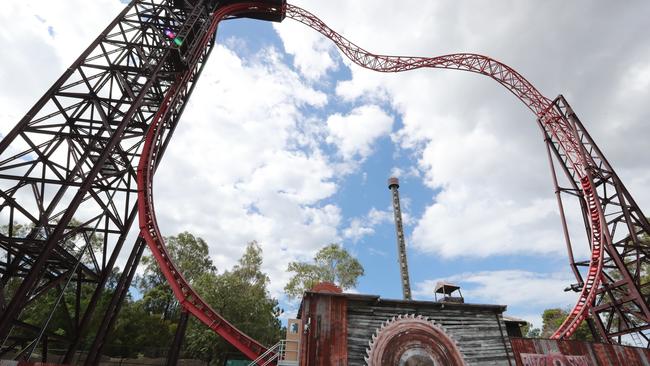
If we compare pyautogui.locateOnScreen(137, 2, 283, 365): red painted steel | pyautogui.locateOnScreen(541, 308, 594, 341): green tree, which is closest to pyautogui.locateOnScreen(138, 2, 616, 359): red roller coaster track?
pyautogui.locateOnScreen(137, 2, 283, 365): red painted steel

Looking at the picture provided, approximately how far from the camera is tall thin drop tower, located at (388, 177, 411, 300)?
2728 centimetres

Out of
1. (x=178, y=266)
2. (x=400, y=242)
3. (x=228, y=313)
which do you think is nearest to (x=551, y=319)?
(x=400, y=242)

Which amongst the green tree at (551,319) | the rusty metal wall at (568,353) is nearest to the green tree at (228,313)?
the rusty metal wall at (568,353)

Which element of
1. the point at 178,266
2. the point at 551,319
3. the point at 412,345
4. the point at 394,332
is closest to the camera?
the point at 412,345

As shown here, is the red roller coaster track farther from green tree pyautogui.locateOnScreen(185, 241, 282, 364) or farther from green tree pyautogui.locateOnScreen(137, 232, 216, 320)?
green tree pyautogui.locateOnScreen(137, 232, 216, 320)

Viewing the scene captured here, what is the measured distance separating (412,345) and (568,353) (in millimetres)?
7619

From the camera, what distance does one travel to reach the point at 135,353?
27.7 m

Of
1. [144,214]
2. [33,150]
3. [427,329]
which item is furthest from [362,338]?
[33,150]

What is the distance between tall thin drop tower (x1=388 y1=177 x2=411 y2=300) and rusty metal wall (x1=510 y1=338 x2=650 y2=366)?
13.7m

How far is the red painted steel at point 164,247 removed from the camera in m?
12.9

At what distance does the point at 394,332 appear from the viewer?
11.9 metres

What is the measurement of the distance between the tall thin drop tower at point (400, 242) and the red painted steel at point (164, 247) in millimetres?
17311

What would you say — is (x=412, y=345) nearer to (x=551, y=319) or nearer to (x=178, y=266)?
(x=178, y=266)

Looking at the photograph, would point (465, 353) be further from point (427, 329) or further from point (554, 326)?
point (554, 326)
